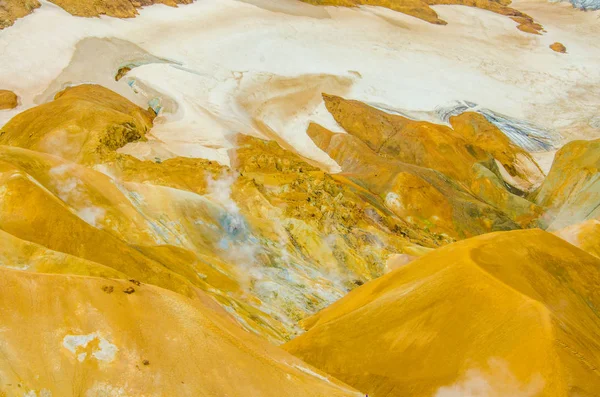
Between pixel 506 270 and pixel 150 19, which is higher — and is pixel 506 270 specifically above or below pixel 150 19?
above

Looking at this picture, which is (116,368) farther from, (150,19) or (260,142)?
(150,19)

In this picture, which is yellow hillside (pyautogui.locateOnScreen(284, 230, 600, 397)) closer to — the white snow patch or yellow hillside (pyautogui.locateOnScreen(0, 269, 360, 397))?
yellow hillside (pyautogui.locateOnScreen(0, 269, 360, 397))

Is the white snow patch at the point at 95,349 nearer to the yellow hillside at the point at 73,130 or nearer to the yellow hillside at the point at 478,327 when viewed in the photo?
the yellow hillside at the point at 478,327

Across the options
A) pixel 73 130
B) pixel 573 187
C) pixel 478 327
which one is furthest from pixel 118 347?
pixel 573 187

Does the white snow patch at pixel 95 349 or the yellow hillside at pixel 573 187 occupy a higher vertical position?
the white snow patch at pixel 95 349

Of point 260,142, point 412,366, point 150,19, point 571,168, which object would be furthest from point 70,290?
point 150,19

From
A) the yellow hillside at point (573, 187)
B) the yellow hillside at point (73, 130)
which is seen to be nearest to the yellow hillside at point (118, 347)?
the yellow hillside at point (73, 130)

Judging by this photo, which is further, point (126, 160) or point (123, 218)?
point (126, 160)

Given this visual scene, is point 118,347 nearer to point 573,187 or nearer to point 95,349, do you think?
point 95,349

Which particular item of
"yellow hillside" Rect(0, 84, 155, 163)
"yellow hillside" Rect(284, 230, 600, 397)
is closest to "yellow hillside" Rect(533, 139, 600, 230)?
"yellow hillside" Rect(284, 230, 600, 397)
